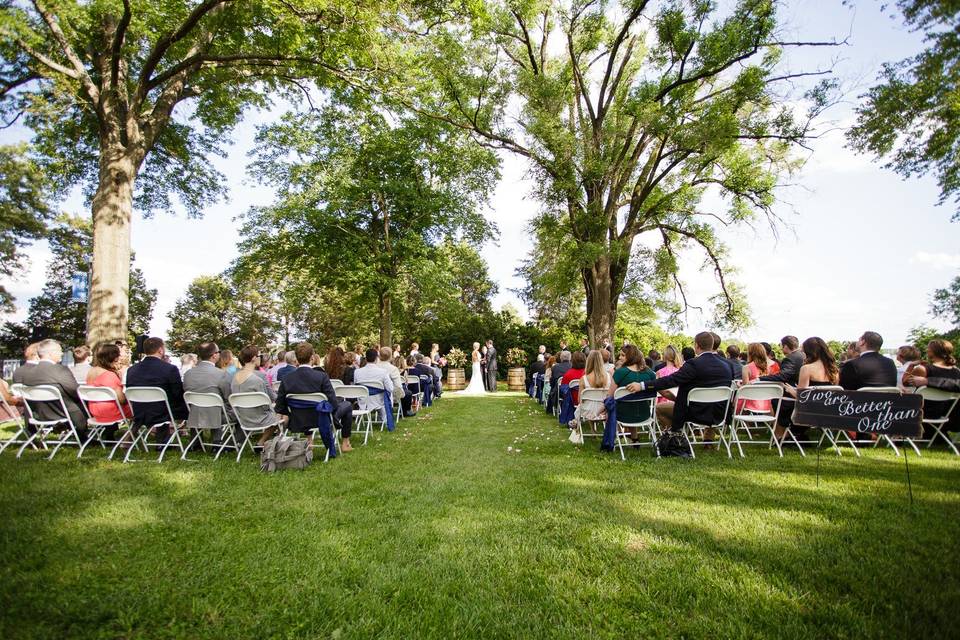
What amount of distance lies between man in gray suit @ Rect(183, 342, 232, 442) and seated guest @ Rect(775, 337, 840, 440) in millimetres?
7843

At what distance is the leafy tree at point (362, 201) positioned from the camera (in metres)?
18.7

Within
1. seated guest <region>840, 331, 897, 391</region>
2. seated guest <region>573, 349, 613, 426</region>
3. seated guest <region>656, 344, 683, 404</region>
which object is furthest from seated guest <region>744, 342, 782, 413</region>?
seated guest <region>573, 349, 613, 426</region>

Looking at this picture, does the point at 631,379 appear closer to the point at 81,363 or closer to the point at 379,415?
the point at 379,415

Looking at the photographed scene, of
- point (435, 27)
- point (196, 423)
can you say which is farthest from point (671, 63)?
point (196, 423)

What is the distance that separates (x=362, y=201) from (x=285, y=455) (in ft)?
53.0

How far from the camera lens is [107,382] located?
6176 millimetres

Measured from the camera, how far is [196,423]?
583 centimetres

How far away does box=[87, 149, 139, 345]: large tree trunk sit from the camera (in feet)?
28.4

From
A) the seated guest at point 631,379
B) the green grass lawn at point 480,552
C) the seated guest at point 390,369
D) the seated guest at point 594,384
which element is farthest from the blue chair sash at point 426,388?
the green grass lawn at point 480,552

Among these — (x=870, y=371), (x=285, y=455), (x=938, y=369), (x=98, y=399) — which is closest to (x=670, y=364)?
(x=870, y=371)

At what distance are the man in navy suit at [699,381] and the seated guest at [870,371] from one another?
1830 millimetres

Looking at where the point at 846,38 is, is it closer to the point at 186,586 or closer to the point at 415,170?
the point at 415,170

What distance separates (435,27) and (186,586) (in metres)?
10.9

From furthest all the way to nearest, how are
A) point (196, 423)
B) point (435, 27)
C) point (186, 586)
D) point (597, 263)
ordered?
1. point (597, 263)
2. point (435, 27)
3. point (196, 423)
4. point (186, 586)
